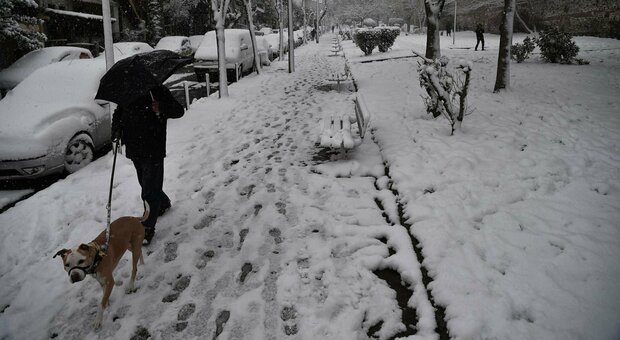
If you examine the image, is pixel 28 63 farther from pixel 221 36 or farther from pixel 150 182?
pixel 150 182

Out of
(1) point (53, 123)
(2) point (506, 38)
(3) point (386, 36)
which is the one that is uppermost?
(3) point (386, 36)

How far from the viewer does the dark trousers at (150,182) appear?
4.26 metres

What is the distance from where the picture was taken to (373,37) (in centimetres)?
2183

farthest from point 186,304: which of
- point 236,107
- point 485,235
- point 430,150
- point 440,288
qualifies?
point 236,107

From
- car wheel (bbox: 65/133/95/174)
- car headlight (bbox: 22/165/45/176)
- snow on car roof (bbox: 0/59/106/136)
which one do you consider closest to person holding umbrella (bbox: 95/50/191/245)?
car headlight (bbox: 22/165/45/176)

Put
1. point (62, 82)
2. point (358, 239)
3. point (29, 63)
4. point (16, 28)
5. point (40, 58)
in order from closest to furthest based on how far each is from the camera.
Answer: point (358, 239) → point (62, 82) → point (29, 63) → point (40, 58) → point (16, 28)

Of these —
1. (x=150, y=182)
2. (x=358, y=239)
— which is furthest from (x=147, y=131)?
(x=358, y=239)

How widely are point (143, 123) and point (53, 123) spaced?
3.23 meters

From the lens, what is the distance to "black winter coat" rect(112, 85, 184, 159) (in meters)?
4.07

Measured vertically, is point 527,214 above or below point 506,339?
above

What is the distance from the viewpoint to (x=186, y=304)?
3369 mm

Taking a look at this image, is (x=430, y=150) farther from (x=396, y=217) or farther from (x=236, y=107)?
(x=236, y=107)

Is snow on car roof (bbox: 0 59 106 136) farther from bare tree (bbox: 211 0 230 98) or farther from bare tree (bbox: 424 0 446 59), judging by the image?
bare tree (bbox: 424 0 446 59)

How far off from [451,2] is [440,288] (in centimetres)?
4236
